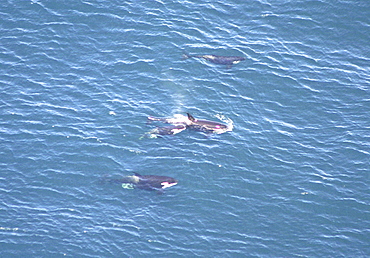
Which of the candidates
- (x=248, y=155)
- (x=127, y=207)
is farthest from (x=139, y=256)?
(x=248, y=155)

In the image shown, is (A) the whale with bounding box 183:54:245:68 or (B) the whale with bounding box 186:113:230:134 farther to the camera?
(A) the whale with bounding box 183:54:245:68

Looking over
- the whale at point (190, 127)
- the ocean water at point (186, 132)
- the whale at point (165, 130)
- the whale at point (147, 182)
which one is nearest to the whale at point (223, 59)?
the ocean water at point (186, 132)

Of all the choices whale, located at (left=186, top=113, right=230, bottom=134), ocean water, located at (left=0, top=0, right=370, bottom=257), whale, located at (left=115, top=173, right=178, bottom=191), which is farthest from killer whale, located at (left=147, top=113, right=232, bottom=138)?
whale, located at (left=115, top=173, right=178, bottom=191)

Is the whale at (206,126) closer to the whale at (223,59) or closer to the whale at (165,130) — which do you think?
the whale at (165,130)

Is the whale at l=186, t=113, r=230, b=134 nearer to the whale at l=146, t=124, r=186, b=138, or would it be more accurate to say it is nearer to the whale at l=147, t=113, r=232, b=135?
the whale at l=147, t=113, r=232, b=135

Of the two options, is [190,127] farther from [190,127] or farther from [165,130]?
[165,130]

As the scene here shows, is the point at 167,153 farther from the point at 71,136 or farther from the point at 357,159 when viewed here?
the point at 357,159
